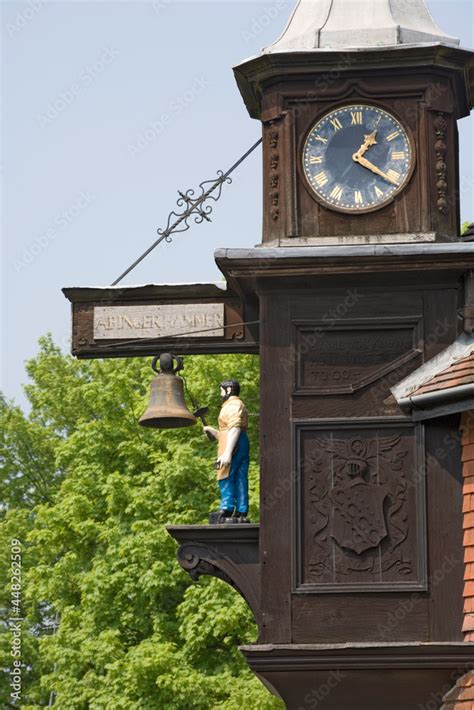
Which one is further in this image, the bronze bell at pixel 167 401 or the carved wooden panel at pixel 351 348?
the bronze bell at pixel 167 401

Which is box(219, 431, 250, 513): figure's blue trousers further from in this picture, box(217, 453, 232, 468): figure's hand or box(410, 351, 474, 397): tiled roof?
box(410, 351, 474, 397): tiled roof

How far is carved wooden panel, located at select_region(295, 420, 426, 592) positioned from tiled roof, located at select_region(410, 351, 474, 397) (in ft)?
1.38

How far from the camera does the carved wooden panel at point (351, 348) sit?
57.2 ft

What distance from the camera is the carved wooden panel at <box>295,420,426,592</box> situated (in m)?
16.9

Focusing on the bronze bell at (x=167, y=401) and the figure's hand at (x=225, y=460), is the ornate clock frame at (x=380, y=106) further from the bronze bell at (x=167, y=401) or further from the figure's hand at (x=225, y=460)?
the figure's hand at (x=225, y=460)

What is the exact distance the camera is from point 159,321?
60.0ft

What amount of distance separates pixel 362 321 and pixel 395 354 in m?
0.42

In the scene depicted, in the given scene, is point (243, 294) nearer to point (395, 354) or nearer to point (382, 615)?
point (395, 354)

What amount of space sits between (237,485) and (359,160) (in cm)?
317

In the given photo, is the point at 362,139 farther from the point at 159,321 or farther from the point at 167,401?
the point at 167,401

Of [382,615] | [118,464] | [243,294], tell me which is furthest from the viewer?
[118,464]

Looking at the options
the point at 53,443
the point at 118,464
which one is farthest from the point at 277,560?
the point at 53,443

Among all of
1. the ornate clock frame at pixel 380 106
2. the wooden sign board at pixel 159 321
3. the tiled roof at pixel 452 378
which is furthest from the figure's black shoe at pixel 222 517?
the ornate clock frame at pixel 380 106

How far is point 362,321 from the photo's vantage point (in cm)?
1747
